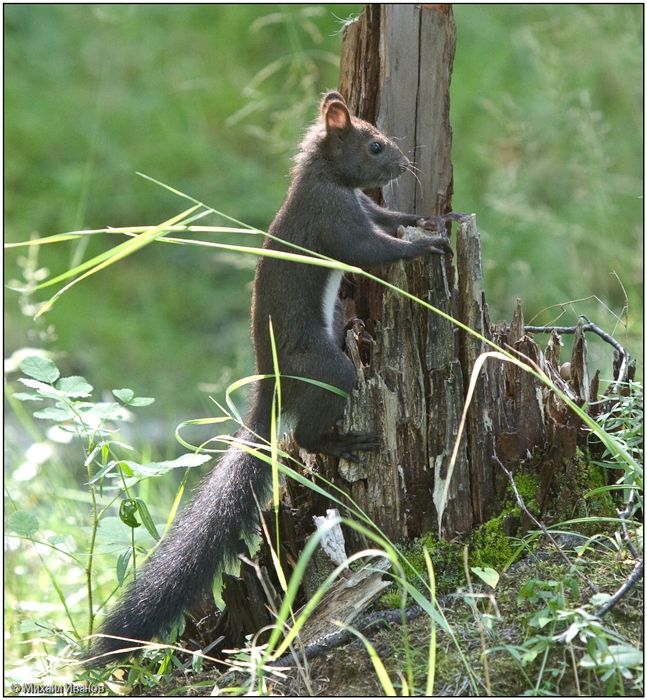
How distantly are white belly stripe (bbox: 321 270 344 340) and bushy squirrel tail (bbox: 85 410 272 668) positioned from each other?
643mm

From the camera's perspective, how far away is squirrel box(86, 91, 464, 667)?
104 inches

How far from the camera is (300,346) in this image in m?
3.13

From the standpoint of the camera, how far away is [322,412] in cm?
301

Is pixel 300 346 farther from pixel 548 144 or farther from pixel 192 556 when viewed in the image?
pixel 548 144

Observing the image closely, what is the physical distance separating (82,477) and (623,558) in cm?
354

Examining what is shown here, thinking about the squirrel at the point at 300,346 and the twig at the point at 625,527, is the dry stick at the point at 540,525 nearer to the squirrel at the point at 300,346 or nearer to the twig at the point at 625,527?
the twig at the point at 625,527

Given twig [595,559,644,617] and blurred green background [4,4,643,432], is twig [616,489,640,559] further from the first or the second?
blurred green background [4,4,643,432]

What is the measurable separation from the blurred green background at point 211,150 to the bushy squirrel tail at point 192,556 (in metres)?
3.03

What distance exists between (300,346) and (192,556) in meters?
0.88

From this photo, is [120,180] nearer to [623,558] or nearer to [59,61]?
[59,61]

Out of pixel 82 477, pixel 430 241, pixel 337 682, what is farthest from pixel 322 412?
pixel 82 477

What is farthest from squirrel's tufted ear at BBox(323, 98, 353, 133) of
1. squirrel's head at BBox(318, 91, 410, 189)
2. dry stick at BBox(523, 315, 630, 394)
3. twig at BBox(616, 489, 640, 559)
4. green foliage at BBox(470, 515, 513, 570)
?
twig at BBox(616, 489, 640, 559)

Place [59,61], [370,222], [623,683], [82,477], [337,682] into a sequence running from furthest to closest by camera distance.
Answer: [59,61] → [82,477] → [370,222] → [337,682] → [623,683]

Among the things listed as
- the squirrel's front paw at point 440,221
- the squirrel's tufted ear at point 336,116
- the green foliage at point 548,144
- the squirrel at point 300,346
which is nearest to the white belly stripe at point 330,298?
the squirrel at point 300,346
